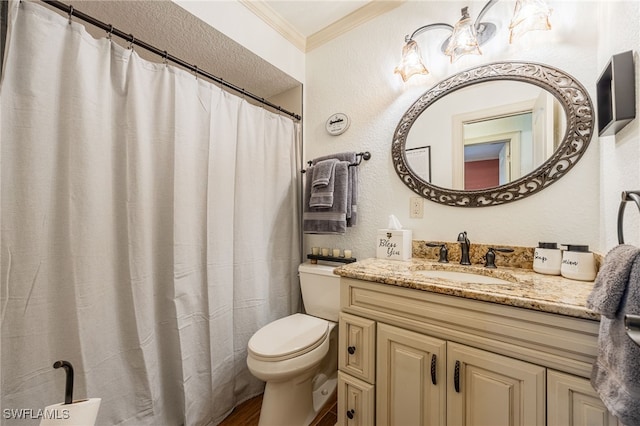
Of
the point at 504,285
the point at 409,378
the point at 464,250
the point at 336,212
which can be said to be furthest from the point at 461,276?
the point at 336,212

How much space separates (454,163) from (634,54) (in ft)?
2.15

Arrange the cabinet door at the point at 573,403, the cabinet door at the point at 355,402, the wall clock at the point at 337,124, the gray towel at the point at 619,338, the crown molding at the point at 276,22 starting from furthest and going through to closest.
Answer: the wall clock at the point at 337,124, the crown molding at the point at 276,22, the cabinet door at the point at 355,402, the cabinet door at the point at 573,403, the gray towel at the point at 619,338

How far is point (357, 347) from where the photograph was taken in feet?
3.44

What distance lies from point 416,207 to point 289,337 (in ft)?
3.26

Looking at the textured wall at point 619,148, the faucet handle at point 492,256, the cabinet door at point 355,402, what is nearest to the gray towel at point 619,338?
the textured wall at point 619,148

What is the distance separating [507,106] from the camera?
119 cm

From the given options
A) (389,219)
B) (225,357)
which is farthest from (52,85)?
(389,219)

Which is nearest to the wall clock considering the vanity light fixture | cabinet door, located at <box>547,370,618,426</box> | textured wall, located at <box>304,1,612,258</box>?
textured wall, located at <box>304,1,612,258</box>

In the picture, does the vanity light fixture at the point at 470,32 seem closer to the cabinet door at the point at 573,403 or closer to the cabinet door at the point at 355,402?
the cabinet door at the point at 573,403

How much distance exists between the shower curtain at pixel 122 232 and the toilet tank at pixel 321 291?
11.7 inches

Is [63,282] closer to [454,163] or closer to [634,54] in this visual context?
Result: [454,163]

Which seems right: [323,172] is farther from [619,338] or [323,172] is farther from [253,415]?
[253,415]

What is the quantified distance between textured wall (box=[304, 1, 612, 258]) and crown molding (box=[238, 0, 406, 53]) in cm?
5

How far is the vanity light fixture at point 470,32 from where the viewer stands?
1.05 m
